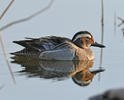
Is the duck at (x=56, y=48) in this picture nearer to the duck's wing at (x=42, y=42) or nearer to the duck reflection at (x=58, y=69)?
the duck's wing at (x=42, y=42)

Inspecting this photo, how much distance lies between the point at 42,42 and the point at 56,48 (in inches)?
15.1

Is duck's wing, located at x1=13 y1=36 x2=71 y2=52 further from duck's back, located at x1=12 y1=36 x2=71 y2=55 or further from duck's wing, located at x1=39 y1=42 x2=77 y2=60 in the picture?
duck's wing, located at x1=39 y1=42 x2=77 y2=60

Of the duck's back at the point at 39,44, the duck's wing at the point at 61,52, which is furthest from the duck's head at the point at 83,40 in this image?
the duck's back at the point at 39,44

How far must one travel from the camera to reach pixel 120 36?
13508 mm

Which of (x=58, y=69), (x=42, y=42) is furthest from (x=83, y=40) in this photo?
(x=58, y=69)

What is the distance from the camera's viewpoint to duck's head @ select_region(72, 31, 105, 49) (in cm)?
1241

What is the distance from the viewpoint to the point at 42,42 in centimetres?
1216

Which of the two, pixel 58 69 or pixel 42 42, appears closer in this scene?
pixel 58 69

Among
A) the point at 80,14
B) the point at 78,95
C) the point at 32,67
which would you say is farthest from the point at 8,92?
the point at 80,14

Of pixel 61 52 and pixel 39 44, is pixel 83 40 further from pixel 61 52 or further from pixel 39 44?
pixel 39 44

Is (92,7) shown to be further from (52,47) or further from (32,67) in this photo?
(32,67)

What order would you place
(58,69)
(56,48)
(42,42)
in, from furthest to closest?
(56,48), (42,42), (58,69)

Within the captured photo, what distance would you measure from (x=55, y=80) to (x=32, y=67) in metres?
1.67

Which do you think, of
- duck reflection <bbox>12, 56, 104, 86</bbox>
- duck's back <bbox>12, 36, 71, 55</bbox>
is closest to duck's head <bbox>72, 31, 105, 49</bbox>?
duck's back <bbox>12, 36, 71, 55</bbox>
